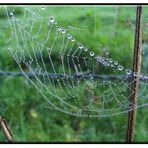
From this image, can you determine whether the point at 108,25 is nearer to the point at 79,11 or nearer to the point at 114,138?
the point at 79,11

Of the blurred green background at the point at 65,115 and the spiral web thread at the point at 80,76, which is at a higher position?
the spiral web thread at the point at 80,76

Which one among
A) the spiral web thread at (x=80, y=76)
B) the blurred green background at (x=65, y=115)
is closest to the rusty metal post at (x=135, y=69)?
the spiral web thread at (x=80, y=76)

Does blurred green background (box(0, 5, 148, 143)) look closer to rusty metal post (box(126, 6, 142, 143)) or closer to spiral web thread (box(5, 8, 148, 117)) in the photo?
spiral web thread (box(5, 8, 148, 117))

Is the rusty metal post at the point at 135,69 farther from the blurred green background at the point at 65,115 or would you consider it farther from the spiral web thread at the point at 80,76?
the blurred green background at the point at 65,115

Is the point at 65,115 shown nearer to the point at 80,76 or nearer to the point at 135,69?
the point at 80,76

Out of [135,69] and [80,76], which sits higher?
[135,69]

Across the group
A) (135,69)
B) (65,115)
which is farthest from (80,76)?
(65,115)

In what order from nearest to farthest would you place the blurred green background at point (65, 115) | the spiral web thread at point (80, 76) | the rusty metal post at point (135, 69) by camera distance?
the rusty metal post at point (135, 69), the spiral web thread at point (80, 76), the blurred green background at point (65, 115)

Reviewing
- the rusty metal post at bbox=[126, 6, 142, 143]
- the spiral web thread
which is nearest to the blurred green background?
Result: the spiral web thread
